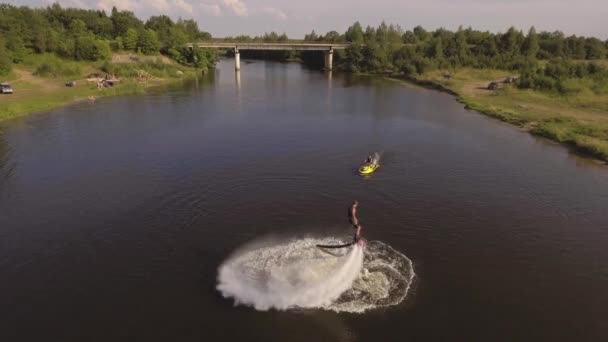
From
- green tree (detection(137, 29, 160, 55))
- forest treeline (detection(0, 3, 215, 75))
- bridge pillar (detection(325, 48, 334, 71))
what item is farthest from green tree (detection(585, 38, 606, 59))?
green tree (detection(137, 29, 160, 55))

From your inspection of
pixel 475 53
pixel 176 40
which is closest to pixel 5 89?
pixel 176 40

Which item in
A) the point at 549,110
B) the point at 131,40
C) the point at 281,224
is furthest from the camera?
the point at 131,40

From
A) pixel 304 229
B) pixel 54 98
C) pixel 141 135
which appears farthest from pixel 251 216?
pixel 54 98

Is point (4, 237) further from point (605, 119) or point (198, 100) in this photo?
point (605, 119)

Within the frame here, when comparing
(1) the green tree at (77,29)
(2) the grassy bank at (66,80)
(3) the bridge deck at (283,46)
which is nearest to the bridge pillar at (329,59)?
(3) the bridge deck at (283,46)

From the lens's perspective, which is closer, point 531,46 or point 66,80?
point 66,80

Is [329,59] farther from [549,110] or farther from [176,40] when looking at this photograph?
[549,110]

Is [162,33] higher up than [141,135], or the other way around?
[162,33]
